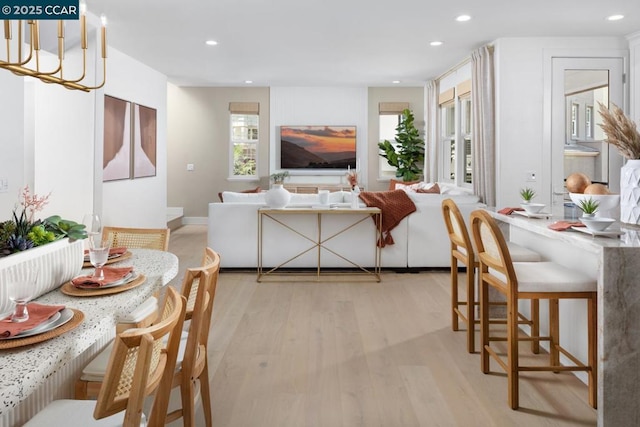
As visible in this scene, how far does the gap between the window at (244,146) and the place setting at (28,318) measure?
826 centimetres

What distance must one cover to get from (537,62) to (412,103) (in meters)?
3.97

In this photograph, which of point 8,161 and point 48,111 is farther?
point 48,111

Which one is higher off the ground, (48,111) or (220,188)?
(48,111)

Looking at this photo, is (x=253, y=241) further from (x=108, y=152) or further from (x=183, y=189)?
(x=183, y=189)

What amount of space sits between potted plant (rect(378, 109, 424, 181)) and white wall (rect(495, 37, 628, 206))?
3355 mm

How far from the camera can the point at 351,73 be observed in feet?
26.2

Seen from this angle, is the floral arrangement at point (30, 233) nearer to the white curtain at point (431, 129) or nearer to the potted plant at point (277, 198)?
the potted plant at point (277, 198)

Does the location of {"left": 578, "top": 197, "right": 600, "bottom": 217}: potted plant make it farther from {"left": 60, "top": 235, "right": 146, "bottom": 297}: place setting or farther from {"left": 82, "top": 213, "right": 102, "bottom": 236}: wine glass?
{"left": 82, "top": 213, "right": 102, "bottom": 236}: wine glass

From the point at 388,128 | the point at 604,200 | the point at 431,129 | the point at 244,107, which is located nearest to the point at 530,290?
the point at 604,200

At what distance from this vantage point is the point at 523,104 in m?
5.69

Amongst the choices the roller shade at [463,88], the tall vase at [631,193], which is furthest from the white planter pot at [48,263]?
the roller shade at [463,88]

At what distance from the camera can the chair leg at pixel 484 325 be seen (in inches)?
108

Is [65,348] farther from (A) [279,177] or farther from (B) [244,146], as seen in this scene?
(B) [244,146]

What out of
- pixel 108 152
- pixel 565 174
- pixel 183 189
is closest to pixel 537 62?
pixel 565 174
